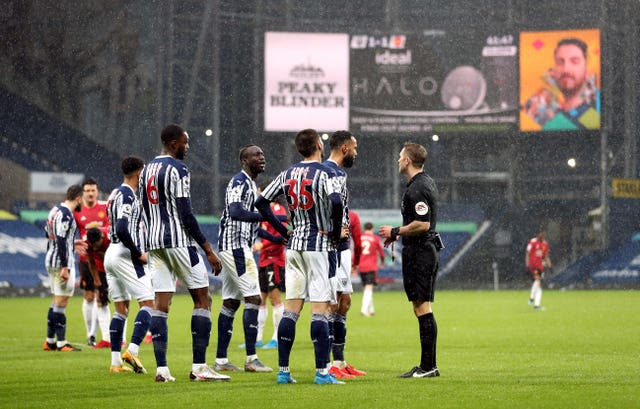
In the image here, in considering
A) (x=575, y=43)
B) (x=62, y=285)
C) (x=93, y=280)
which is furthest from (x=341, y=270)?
(x=575, y=43)

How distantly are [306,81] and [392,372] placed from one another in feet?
127

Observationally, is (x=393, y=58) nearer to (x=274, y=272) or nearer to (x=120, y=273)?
(x=274, y=272)

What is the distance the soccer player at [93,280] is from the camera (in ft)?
54.6

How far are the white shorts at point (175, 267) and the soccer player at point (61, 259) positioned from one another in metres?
4.86

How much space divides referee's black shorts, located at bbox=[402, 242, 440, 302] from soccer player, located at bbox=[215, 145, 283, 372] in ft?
6.39

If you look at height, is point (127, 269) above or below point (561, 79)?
below

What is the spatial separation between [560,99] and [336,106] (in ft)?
35.3

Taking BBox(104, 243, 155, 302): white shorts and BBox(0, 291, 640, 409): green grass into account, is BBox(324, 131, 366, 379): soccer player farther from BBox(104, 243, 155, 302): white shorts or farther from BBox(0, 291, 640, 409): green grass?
BBox(104, 243, 155, 302): white shorts

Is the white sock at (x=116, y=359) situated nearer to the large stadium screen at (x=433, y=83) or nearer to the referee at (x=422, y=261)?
the referee at (x=422, y=261)

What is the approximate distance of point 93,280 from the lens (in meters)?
17.4

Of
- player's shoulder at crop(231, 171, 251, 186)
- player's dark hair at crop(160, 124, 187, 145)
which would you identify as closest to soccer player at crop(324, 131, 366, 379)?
player's shoulder at crop(231, 171, 251, 186)

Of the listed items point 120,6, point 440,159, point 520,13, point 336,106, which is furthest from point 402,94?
point 120,6

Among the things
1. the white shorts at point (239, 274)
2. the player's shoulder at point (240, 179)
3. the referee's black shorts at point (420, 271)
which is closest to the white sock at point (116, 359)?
the white shorts at point (239, 274)

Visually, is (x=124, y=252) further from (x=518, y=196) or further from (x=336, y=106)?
(x=518, y=196)
